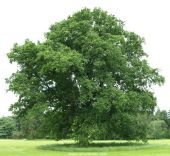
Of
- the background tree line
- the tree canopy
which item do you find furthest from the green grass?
the background tree line

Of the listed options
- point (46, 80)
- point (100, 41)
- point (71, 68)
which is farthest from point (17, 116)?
point (100, 41)

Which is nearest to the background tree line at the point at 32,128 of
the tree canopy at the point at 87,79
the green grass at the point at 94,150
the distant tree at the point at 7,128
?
the distant tree at the point at 7,128

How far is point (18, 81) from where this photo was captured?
151 feet

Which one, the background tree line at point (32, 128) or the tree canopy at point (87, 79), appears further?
the background tree line at point (32, 128)

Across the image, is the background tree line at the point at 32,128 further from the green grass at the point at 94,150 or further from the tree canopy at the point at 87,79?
the green grass at the point at 94,150

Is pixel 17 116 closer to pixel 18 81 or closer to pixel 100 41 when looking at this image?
pixel 18 81

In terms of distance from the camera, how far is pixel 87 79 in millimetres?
44438

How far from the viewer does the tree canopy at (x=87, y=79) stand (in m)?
44.5

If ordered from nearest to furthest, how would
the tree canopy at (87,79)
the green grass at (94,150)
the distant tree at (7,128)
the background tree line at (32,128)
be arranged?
the green grass at (94,150), the tree canopy at (87,79), the background tree line at (32,128), the distant tree at (7,128)

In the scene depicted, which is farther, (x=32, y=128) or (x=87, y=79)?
(x=32, y=128)

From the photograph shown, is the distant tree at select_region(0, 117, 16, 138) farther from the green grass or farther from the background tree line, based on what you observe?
the green grass

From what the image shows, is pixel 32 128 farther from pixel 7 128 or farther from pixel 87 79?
pixel 87 79

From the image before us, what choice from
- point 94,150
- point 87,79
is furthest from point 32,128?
point 94,150

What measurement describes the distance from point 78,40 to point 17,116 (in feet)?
37.3
